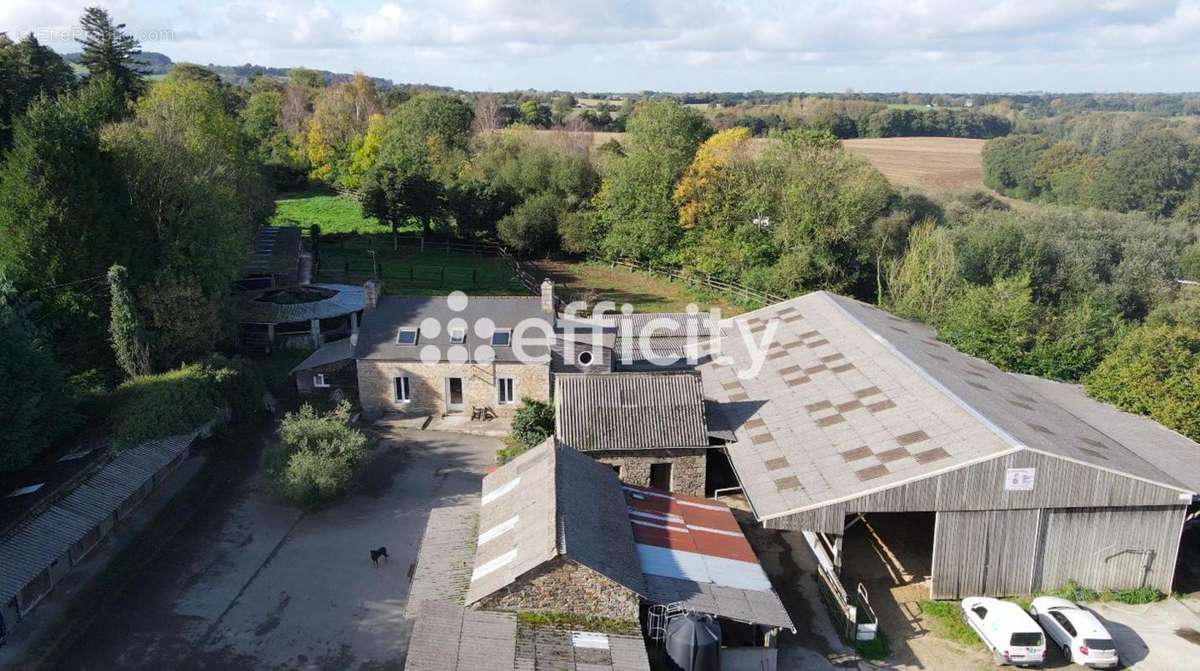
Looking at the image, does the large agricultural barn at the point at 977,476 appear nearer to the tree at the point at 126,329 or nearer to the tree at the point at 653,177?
the tree at the point at 126,329

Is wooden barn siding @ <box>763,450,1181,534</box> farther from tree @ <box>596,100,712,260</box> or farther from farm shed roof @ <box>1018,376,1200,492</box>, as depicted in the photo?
tree @ <box>596,100,712,260</box>

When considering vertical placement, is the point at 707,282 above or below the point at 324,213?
below

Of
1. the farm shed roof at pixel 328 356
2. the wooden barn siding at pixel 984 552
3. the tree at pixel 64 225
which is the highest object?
the tree at pixel 64 225

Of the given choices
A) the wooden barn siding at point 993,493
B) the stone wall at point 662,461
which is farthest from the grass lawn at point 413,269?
the wooden barn siding at point 993,493

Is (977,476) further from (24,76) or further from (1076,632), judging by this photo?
(24,76)

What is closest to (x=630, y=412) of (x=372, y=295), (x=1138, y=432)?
(x=372, y=295)

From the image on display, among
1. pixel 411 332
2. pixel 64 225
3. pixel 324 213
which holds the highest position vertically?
pixel 64 225

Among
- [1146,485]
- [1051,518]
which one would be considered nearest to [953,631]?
[1051,518]
